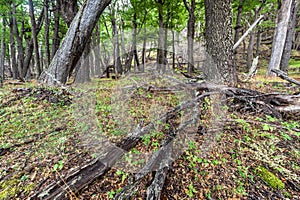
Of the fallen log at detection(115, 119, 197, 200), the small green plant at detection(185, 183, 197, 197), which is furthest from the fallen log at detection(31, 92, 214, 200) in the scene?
the small green plant at detection(185, 183, 197, 197)

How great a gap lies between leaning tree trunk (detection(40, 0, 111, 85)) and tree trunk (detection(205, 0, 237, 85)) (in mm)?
2909

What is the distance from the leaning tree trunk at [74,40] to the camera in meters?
4.34

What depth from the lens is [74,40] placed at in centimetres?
441

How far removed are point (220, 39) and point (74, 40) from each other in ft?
12.8

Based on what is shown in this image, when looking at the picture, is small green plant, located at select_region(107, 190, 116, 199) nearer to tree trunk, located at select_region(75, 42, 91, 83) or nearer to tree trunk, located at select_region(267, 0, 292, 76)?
tree trunk, located at select_region(75, 42, 91, 83)

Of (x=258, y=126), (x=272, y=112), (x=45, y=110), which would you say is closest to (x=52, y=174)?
(x=45, y=110)

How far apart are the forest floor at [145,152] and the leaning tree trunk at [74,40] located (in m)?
1.41

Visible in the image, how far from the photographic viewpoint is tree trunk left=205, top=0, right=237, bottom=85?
3.55 meters

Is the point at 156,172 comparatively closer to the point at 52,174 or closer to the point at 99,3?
the point at 52,174

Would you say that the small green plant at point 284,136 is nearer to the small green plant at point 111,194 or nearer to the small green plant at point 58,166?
the small green plant at point 111,194

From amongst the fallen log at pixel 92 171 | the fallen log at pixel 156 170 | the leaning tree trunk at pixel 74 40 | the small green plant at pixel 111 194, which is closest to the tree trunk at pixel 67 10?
the leaning tree trunk at pixel 74 40

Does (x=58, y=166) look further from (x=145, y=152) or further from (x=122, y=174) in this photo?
(x=145, y=152)

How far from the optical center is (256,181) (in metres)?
1.80

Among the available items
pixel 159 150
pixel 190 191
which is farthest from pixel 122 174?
pixel 190 191
